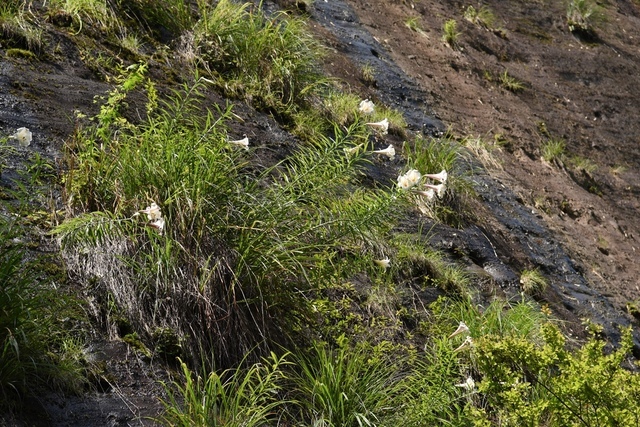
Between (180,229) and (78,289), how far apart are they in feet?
1.81

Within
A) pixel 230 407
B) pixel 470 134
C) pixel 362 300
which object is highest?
pixel 230 407

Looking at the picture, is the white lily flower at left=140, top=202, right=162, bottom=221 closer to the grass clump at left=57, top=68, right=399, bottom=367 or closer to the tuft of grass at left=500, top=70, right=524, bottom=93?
the grass clump at left=57, top=68, right=399, bottom=367

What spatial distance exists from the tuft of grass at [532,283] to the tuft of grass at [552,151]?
123 inches

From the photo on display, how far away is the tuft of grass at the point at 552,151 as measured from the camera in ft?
33.4

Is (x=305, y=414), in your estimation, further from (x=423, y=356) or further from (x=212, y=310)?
(x=423, y=356)

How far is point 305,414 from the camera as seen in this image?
418cm

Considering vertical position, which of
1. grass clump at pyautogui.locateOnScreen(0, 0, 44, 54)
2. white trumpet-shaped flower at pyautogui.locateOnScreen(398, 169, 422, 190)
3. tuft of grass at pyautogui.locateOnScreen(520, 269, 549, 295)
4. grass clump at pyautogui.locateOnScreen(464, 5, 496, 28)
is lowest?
tuft of grass at pyautogui.locateOnScreen(520, 269, 549, 295)

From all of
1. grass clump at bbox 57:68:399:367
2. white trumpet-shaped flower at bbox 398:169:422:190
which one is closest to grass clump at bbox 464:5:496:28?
grass clump at bbox 57:68:399:367

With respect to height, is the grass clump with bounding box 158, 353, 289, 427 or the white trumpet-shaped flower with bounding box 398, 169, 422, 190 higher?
the white trumpet-shaped flower with bounding box 398, 169, 422, 190

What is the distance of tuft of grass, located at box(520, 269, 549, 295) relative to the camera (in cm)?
709

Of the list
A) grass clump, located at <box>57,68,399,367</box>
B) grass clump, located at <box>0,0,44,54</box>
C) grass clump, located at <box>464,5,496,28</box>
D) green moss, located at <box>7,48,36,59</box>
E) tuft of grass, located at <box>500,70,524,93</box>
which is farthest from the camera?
grass clump, located at <box>464,5,496,28</box>

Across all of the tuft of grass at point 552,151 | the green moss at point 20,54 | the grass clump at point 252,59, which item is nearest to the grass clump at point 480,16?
the tuft of grass at point 552,151

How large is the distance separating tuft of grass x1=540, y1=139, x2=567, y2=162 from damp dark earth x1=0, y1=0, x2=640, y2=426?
46mm

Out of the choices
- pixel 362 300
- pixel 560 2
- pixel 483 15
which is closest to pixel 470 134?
pixel 483 15
